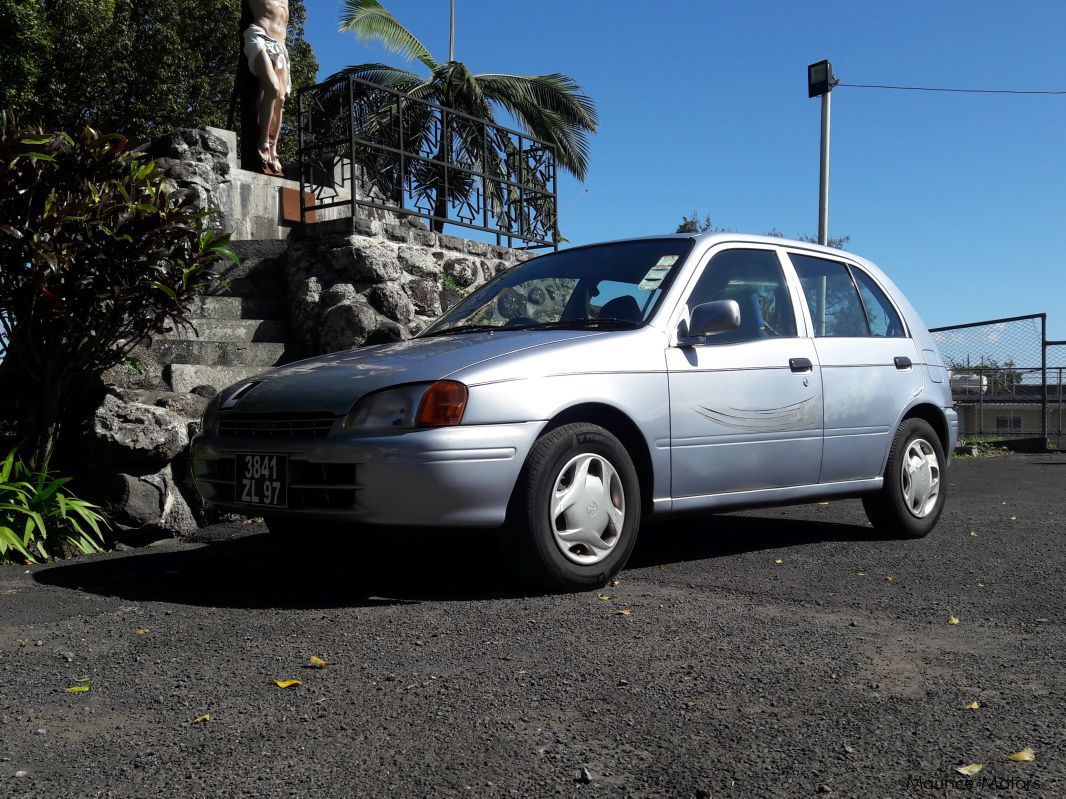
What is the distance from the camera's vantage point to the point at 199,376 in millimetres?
7586

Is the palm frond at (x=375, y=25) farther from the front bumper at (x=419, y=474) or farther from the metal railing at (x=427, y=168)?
the front bumper at (x=419, y=474)

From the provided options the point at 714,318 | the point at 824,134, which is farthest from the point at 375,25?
the point at 714,318

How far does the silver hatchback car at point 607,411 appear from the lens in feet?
13.6

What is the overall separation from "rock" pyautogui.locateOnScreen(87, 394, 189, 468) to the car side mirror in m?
3.16

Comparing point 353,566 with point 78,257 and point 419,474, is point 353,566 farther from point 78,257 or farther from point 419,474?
point 78,257

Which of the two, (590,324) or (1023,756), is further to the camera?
(590,324)

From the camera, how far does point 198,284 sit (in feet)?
21.1

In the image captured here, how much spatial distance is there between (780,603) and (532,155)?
878 centimetres

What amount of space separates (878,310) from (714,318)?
198cm

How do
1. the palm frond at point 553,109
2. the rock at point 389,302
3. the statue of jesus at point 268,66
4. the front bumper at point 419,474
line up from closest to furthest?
the front bumper at point 419,474, the rock at point 389,302, the statue of jesus at point 268,66, the palm frond at point 553,109

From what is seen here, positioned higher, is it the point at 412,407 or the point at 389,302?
the point at 389,302

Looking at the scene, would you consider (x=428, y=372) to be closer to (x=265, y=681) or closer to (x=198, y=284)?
(x=265, y=681)

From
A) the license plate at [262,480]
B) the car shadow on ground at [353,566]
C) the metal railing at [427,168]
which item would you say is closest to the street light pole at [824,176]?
the metal railing at [427,168]

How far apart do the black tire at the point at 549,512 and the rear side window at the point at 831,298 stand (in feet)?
5.75
